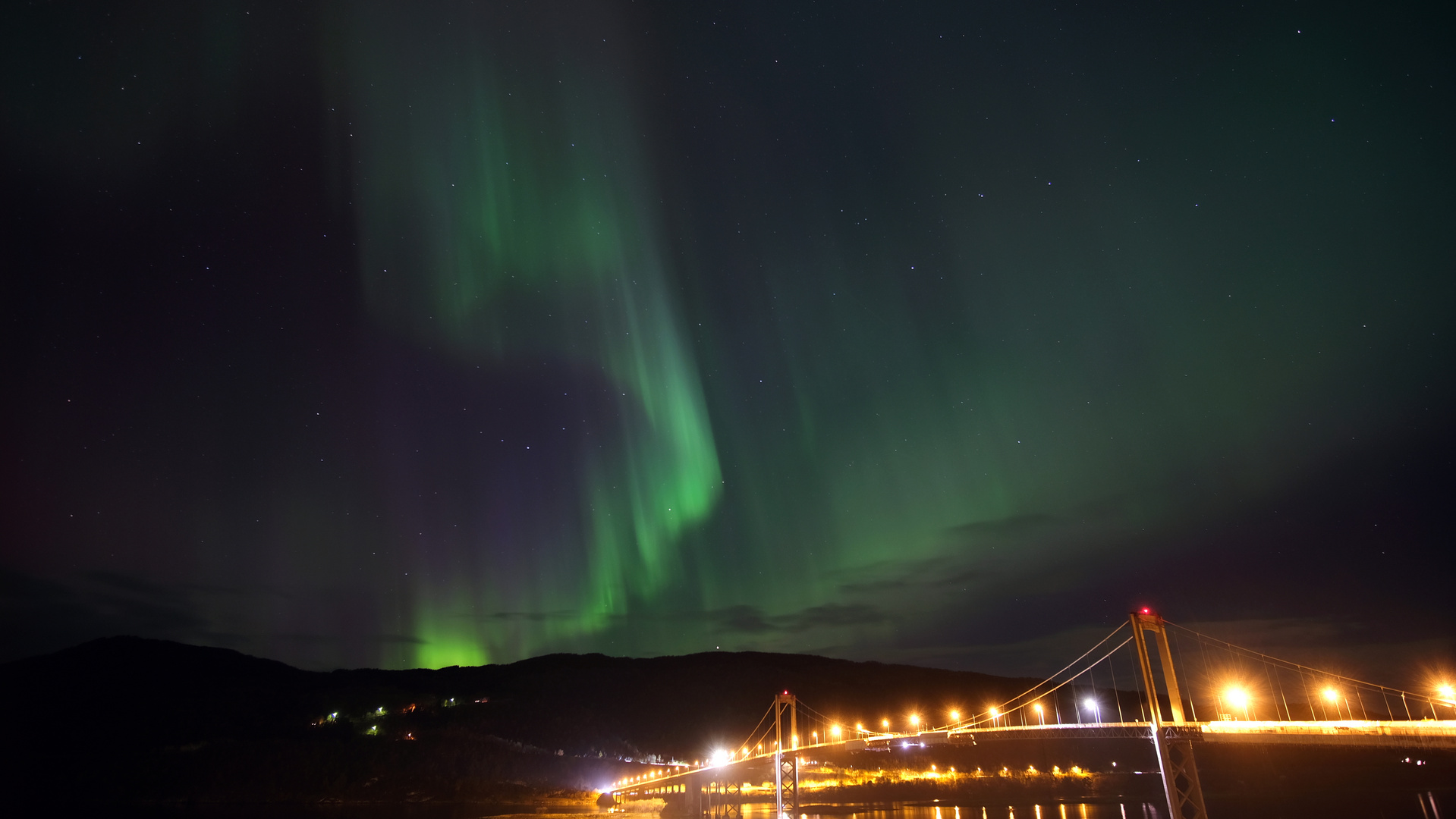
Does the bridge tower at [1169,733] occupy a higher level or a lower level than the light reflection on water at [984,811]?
higher

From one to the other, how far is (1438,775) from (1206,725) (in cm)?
22918

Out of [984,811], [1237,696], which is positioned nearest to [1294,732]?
[1237,696]

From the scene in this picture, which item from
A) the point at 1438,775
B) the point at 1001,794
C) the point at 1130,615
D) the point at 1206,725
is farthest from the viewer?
the point at 1438,775

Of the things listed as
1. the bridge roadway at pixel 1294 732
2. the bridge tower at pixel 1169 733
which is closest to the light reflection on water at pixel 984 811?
the bridge roadway at pixel 1294 732

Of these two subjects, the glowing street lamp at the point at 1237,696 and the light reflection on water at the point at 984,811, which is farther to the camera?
the light reflection on water at the point at 984,811

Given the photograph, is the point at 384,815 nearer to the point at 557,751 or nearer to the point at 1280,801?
the point at 557,751

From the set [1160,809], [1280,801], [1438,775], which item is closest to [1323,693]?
[1160,809]

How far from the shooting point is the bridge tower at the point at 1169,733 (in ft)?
146

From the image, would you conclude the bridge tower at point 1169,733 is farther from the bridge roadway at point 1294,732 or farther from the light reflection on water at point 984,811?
the light reflection on water at point 984,811

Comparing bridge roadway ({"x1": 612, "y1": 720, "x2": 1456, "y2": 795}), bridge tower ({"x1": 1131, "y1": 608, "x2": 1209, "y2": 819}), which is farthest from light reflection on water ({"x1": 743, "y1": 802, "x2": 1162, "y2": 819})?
bridge tower ({"x1": 1131, "y1": 608, "x2": 1209, "y2": 819})

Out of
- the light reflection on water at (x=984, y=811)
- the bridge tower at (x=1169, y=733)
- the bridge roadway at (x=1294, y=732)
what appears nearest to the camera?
the bridge roadway at (x=1294, y=732)

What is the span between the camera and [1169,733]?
4759cm

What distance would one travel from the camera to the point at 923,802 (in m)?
156

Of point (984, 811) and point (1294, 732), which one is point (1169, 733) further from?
point (984, 811)
